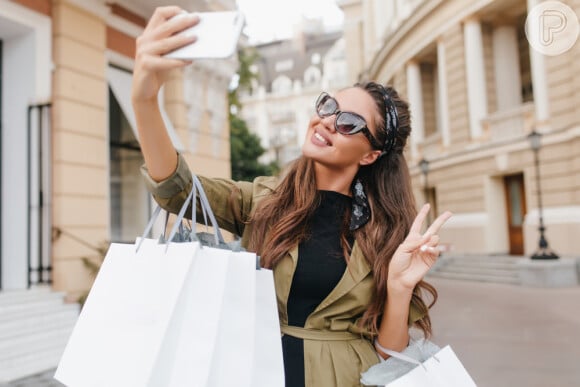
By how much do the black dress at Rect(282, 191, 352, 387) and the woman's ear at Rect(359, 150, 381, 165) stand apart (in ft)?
0.82

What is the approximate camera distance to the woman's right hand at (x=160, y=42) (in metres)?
1.08

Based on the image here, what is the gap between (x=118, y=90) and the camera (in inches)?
287

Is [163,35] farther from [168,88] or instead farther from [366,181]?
[168,88]

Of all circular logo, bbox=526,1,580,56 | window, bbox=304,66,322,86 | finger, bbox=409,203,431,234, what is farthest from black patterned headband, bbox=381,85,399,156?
window, bbox=304,66,322,86

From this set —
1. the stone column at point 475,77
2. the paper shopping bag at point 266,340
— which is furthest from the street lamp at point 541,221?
the paper shopping bag at point 266,340

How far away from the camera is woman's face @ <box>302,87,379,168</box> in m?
1.59

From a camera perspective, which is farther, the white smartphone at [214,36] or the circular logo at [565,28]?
the circular logo at [565,28]

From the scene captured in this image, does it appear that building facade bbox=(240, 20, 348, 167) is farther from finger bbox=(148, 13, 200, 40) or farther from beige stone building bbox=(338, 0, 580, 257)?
finger bbox=(148, 13, 200, 40)

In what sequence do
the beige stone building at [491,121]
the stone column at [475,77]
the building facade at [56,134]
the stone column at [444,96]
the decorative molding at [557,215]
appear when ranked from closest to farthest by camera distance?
1. the building facade at [56,134]
2. the decorative molding at [557,215]
3. the beige stone building at [491,121]
4. the stone column at [475,77]
5. the stone column at [444,96]

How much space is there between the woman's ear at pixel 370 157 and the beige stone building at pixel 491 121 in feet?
43.4

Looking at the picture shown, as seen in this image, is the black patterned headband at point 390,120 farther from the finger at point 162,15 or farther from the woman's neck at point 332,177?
the finger at point 162,15

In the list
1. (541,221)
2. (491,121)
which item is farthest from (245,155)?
(541,221)

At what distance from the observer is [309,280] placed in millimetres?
1527

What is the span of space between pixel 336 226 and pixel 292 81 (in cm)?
6276
